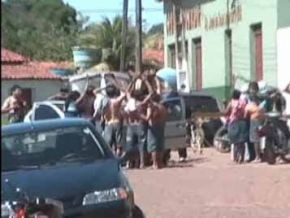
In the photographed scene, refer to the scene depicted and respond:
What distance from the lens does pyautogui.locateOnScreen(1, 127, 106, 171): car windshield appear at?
35.8 feet

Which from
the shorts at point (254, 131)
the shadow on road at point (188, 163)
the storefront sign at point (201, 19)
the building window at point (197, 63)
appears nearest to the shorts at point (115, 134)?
the shadow on road at point (188, 163)

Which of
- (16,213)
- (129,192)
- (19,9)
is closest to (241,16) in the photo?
(129,192)

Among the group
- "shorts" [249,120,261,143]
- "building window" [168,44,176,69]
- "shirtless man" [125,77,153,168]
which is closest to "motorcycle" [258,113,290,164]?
"shorts" [249,120,261,143]

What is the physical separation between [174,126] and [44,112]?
3.38 m

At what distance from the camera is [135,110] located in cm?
2139

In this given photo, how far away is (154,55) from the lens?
233ft

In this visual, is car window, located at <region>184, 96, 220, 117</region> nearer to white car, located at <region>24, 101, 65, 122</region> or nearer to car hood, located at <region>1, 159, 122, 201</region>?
white car, located at <region>24, 101, 65, 122</region>

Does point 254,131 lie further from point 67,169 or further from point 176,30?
point 176,30

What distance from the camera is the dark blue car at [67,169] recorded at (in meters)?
10.1

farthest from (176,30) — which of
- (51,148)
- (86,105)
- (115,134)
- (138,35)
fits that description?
(51,148)

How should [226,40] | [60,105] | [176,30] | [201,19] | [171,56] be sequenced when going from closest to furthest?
[60,105], [226,40], [201,19], [176,30], [171,56]

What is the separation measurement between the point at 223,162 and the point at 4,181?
484 inches

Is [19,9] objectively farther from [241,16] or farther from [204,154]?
[241,16]

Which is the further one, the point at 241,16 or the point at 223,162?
the point at 241,16
